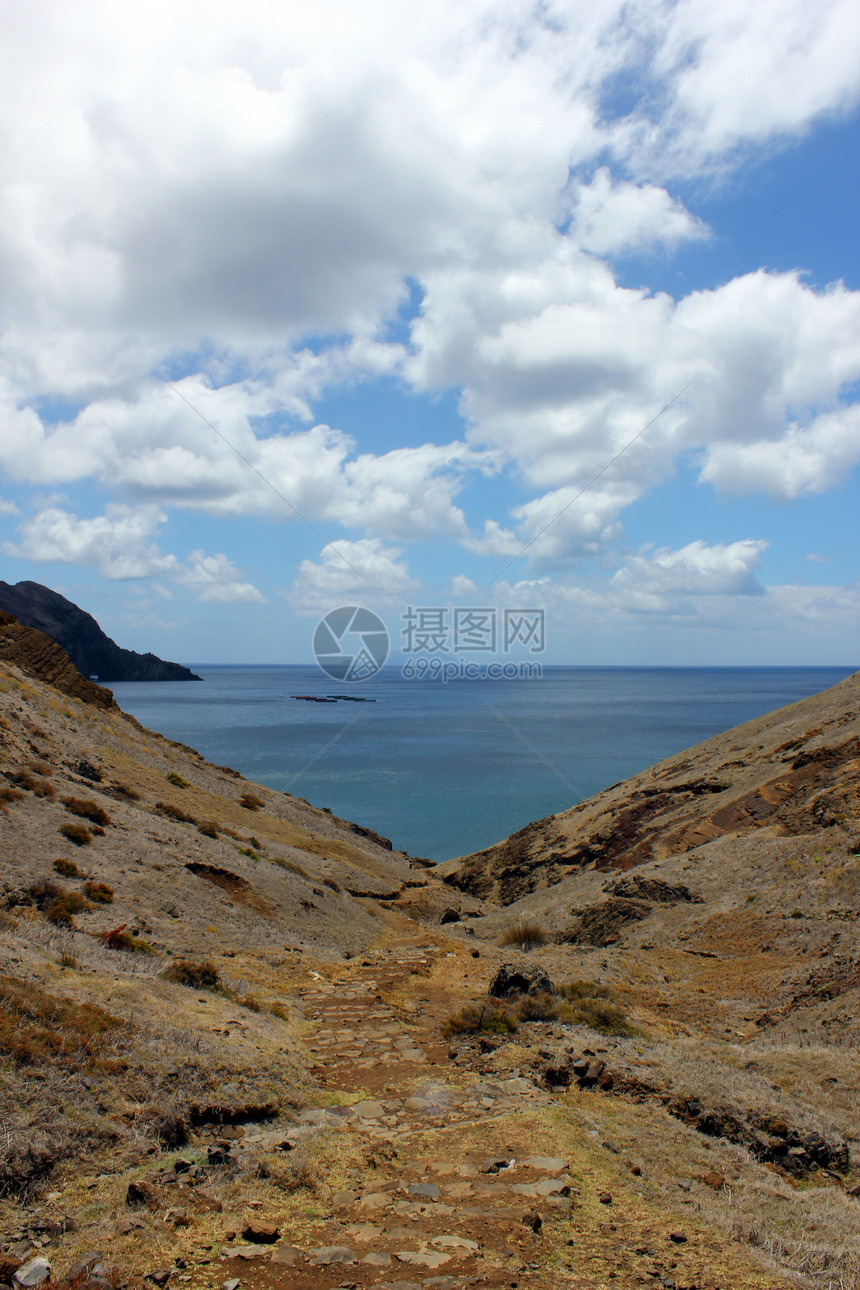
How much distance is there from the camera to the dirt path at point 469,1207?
469 cm

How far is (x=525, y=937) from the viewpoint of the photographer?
21297mm

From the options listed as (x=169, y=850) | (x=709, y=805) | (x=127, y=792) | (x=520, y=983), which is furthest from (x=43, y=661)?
(x=709, y=805)

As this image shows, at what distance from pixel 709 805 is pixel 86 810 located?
25.6m

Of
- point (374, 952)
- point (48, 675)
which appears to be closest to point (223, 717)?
point (48, 675)

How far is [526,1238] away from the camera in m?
Result: 5.09

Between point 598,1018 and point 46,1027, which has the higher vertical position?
point 46,1027

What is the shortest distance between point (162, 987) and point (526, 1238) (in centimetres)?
715

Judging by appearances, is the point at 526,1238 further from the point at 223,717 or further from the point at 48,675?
the point at 223,717

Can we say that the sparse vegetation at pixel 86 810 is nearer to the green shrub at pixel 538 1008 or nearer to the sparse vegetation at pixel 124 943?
the sparse vegetation at pixel 124 943

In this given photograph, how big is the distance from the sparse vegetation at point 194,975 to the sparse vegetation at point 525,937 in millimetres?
11343

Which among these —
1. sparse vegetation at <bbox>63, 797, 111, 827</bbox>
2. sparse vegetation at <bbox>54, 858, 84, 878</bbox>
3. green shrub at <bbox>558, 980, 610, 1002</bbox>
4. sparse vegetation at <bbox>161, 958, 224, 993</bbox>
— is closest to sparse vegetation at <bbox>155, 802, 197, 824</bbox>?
sparse vegetation at <bbox>63, 797, 111, 827</bbox>

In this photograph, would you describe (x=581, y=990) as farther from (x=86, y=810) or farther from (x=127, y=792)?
(x=127, y=792)

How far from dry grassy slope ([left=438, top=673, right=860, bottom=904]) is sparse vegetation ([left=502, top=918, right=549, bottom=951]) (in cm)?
802

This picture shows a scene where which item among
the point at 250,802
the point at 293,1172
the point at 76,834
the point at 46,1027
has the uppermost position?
the point at 46,1027
